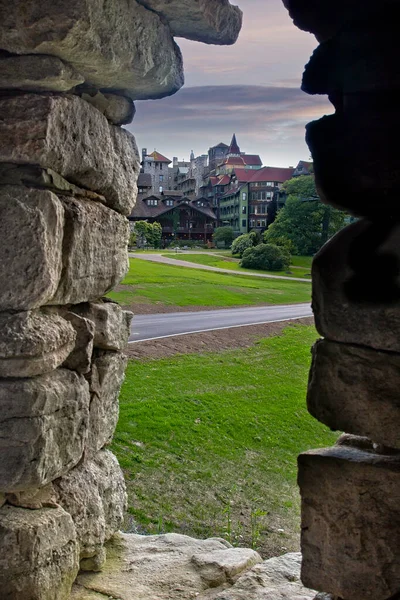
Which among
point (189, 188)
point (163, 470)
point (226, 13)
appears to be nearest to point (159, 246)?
point (189, 188)

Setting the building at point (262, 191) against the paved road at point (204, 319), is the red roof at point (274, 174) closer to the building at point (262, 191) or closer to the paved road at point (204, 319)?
the building at point (262, 191)

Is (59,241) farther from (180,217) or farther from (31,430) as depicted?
(180,217)

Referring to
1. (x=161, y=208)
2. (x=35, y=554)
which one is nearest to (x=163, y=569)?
(x=35, y=554)

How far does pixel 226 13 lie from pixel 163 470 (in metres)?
7.29

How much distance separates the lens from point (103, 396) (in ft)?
14.9

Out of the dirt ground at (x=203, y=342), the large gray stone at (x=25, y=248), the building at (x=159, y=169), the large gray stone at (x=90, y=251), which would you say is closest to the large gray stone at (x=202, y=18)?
the large gray stone at (x=90, y=251)

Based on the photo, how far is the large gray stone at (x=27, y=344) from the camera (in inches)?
136

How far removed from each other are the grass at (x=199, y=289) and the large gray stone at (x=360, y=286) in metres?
21.1

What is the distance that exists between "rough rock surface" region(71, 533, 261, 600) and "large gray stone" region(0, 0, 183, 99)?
3.20 metres

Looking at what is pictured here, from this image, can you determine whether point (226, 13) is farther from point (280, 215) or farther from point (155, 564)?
point (280, 215)

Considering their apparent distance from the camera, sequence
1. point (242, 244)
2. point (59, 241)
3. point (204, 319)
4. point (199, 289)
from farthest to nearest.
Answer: point (242, 244), point (199, 289), point (204, 319), point (59, 241)

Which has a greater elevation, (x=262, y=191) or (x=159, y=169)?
(x=159, y=169)

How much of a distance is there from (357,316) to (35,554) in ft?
7.60

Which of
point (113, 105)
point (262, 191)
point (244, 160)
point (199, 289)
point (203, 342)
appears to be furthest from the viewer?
point (244, 160)
